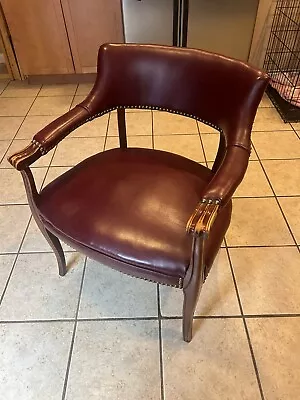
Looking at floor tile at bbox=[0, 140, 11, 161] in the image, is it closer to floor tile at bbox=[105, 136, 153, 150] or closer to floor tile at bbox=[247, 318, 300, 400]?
floor tile at bbox=[105, 136, 153, 150]

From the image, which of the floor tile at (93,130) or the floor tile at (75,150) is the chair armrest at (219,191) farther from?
the floor tile at (93,130)

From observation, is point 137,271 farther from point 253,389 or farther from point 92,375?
point 253,389

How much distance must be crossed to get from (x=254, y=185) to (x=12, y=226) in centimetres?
121

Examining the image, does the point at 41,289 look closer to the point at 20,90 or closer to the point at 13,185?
the point at 13,185

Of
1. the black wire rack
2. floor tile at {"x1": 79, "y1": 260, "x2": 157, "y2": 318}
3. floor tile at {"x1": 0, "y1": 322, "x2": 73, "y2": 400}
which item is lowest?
floor tile at {"x1": 79, "y1": 260, "x2": 157, "y2": 318}

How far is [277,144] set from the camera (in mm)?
2139

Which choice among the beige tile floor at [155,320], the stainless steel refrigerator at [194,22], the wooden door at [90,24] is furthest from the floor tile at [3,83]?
the beige tile floor at [155,320]

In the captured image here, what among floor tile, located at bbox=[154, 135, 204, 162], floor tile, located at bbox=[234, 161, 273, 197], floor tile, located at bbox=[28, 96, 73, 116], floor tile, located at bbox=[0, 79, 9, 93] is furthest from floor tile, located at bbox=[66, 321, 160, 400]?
floor tile, located at bbox=[0, 79, 9, 93]

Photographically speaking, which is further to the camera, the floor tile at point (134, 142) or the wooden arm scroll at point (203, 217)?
the floor tile at point (134, 142)

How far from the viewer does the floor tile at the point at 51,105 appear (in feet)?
8.33

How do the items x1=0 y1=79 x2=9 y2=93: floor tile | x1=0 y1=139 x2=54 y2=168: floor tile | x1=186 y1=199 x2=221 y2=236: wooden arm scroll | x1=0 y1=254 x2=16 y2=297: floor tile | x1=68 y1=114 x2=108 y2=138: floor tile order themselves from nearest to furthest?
x1=186 y1=199 x2=221 y2=236: wooden arm scroll, x1=0 y1=254 x2=16 y2=297: floor tile, x1=0 y1=139 x2=54 y2=168: floor tile, x1=68 y1=114 x2=108 y2=138: floor tile, x1=0 y1=79 x2=9 y2=93: floor tile

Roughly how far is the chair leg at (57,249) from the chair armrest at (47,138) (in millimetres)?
284

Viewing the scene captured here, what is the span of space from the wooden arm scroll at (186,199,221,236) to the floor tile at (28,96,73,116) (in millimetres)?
1907

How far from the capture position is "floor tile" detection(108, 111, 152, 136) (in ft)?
7.54
